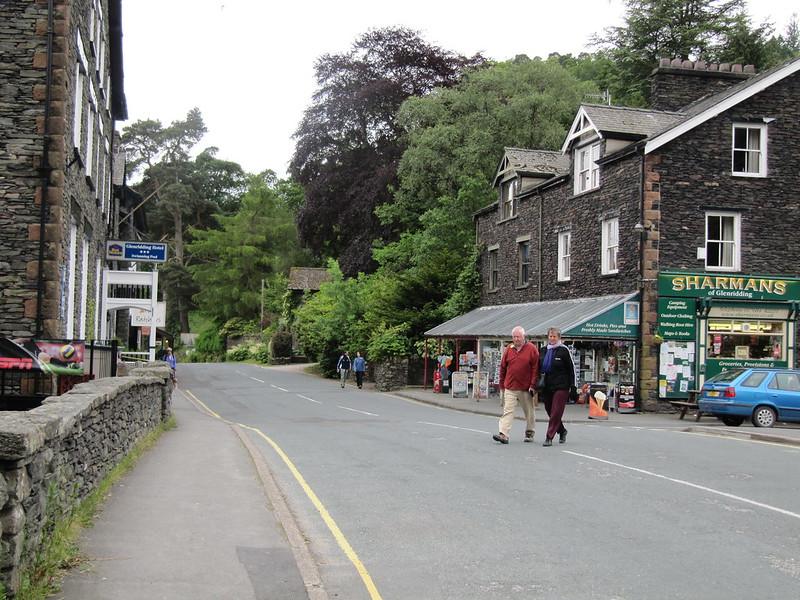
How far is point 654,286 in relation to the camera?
25.8 meters

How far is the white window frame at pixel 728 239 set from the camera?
26.4 metres

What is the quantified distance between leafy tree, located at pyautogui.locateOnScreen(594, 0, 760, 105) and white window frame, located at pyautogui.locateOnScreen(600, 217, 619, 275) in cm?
2514

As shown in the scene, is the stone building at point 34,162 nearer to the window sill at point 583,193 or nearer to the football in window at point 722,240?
the window sill at point 583,193

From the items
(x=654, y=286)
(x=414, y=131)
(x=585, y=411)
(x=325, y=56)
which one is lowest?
(x=585, y=411)

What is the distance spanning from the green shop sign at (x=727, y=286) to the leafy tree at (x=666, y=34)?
26.3 metres

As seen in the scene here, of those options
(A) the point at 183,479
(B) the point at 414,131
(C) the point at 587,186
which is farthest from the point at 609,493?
(B) the point at 414,131

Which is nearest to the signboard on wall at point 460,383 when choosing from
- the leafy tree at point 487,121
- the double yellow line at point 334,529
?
the leafy tree at point 487,121

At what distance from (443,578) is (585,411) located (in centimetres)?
2065

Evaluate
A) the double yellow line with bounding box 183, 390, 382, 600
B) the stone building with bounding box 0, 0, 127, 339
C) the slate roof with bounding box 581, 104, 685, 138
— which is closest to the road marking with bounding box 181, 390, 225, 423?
the stone building with bounding box 0, 0, 127, 339

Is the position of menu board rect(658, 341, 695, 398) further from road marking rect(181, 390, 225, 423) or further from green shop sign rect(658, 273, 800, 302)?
road marking rect(181, 390, 225, 423)

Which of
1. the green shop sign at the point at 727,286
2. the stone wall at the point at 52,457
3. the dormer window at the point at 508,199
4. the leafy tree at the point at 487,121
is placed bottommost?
Result: the stone wall at the point at 52,457

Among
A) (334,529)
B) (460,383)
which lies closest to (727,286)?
(460,383)

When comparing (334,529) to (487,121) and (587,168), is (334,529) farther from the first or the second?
(487,121)

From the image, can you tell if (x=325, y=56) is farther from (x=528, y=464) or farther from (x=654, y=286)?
(x=528, y=464)
